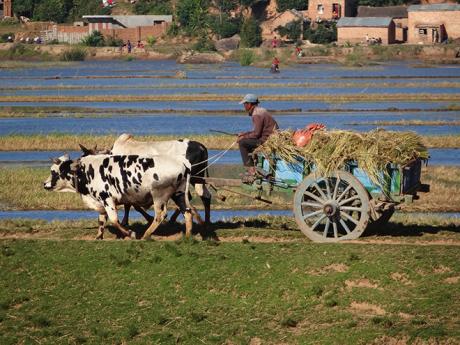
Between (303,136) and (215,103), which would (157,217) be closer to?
(303,136)

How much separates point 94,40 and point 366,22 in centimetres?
2811

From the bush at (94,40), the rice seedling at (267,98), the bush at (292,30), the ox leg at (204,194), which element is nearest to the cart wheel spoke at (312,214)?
the ox leg at (204,194)

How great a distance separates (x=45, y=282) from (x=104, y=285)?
0.90 meters

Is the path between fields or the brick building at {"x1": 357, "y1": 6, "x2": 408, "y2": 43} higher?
the brick building at {"x1": 357, "y1": 6, "x2": 408, "y2": 43}

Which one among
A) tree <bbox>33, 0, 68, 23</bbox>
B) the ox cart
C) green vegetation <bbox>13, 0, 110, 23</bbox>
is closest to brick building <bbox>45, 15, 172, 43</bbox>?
tree <bbox>33, 0, 68, 23</bbox>

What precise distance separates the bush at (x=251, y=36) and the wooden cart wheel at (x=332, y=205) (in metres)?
91.3

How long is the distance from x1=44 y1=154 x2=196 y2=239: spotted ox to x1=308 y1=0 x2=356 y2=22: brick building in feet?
312

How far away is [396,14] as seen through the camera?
350 feet

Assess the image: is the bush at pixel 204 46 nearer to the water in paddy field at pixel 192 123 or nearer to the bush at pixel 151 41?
the bush at pixel 151 41

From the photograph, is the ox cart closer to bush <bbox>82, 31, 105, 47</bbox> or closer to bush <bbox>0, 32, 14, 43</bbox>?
bush <bbox>82, 31, 105, 47</bbox>

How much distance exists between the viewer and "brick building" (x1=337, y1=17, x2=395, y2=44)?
10230cm

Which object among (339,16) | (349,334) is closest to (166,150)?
(349,334)

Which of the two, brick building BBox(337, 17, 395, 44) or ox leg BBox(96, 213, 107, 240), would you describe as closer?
ox leg BBox(96, 213, 107, 240)

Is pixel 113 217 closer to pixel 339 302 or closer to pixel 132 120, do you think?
pixel 339 302
